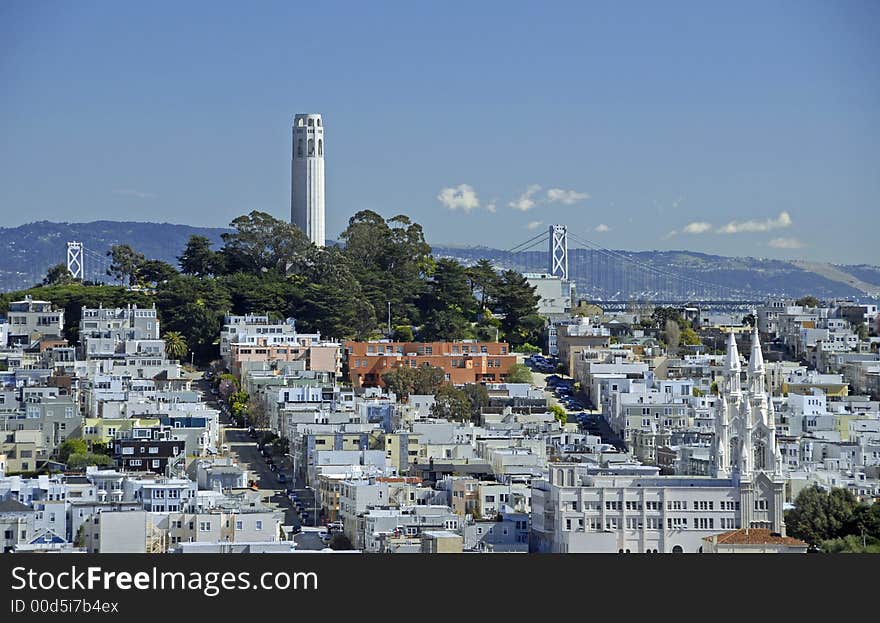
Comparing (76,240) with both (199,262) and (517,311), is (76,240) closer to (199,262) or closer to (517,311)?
(199,262)

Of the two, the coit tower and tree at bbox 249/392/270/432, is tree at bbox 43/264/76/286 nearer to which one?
the coit tower

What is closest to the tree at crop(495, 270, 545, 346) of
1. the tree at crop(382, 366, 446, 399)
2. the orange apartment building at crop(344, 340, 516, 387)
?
the orange apartment building at crop(344, 340, 516, 387)

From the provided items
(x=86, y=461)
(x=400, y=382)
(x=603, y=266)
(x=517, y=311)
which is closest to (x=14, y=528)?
(x=86, y=461)
